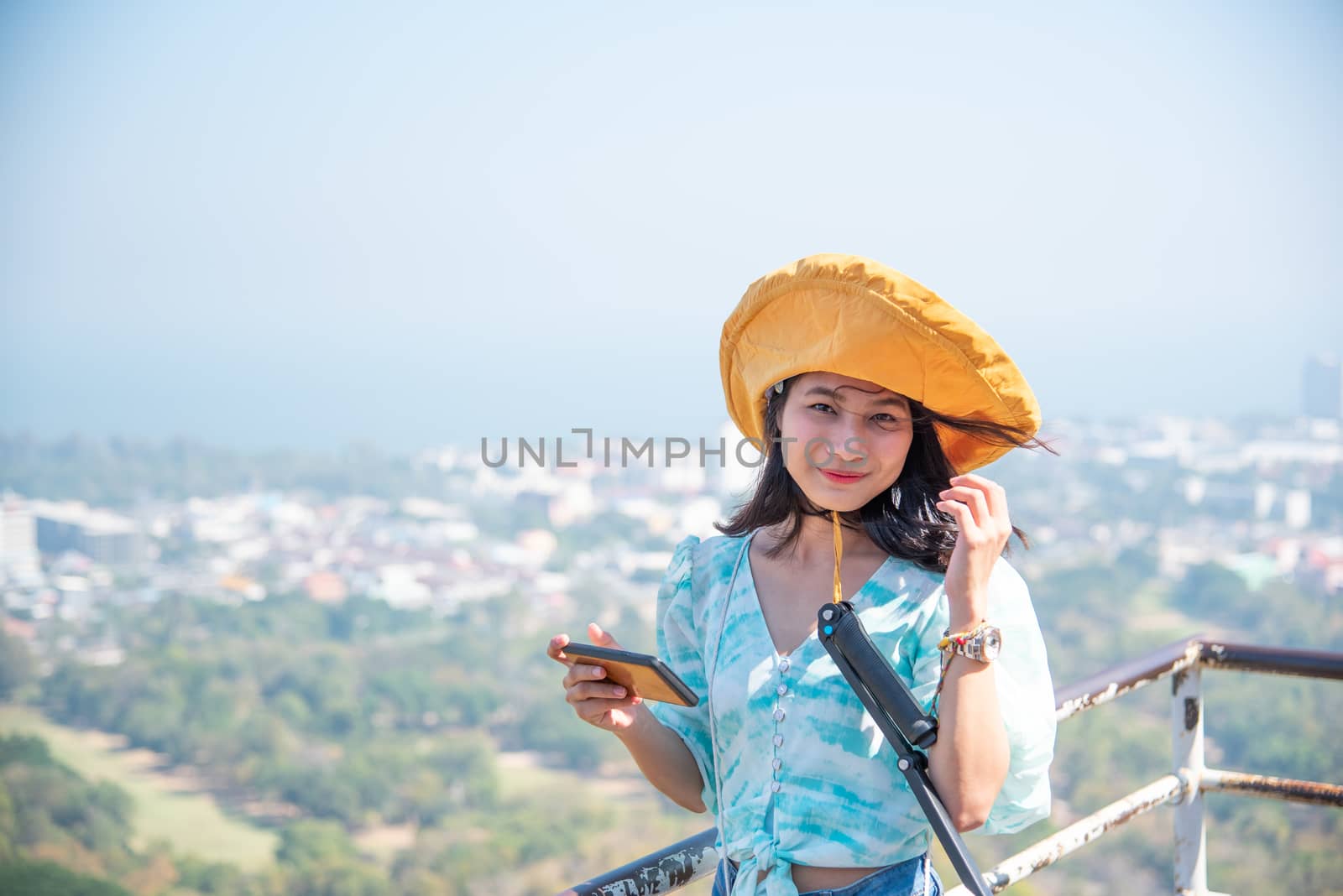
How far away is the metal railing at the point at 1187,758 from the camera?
1541mm

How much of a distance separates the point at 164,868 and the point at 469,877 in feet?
27.0

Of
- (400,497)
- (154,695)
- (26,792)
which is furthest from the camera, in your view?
(400,497)

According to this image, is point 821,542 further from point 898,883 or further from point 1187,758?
point 1187,758

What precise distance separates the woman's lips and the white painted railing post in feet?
3.08

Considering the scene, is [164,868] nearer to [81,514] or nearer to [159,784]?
[159,784]

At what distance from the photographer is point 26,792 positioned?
34.7 metres

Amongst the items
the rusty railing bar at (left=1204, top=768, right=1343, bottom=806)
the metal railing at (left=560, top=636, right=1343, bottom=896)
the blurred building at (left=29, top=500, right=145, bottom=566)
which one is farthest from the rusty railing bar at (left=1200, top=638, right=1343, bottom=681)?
the blurred building at (left=29, top=500, right=145, bottom=566)

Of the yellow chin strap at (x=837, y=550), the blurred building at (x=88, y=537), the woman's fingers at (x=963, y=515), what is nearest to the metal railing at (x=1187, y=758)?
the yellow chin strap at (x=837, y=550)

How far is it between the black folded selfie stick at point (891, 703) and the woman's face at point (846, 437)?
0.18 meters

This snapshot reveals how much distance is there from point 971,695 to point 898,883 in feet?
0.78

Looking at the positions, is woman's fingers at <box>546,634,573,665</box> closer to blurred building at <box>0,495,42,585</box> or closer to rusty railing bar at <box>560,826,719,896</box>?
rusty railing bar at <box>560,826,719,896</box>

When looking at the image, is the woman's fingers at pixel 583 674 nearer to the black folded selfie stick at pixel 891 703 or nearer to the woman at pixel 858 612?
the woman at pixel 858 612

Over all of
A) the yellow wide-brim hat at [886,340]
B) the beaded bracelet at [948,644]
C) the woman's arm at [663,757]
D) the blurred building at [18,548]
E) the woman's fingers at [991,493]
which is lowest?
the blurred building at [18,548]

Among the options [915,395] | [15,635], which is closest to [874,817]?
[915,395]
